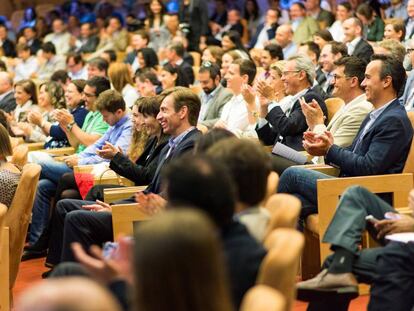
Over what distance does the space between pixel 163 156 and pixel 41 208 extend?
1.43 m

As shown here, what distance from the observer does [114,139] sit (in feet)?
20.2

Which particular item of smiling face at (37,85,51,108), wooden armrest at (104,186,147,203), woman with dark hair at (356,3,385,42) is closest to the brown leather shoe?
wooden armrest at (104,186,147,203)

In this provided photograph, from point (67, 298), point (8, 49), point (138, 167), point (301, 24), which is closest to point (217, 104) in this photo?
point (138, 167)

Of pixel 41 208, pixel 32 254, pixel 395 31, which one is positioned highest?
pixel 395 31

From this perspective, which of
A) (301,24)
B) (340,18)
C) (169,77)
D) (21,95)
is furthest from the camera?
(301,24)

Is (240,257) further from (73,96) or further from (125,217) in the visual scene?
(73,96)

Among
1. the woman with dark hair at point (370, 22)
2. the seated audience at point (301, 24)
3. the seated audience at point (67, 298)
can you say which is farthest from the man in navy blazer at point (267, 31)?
the seated audience at point (67, 298)

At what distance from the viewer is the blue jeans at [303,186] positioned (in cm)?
457

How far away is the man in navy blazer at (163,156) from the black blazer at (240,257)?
6.91 feet

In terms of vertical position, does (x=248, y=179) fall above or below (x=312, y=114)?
above

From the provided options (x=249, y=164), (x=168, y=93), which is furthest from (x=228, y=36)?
(x=249, y=164)

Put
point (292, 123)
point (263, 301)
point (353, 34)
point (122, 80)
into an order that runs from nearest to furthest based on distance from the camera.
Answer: point (263, 301), point (292, 123), point (122, 80), point (353, 34)

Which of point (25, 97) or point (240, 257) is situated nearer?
point (240, 257)

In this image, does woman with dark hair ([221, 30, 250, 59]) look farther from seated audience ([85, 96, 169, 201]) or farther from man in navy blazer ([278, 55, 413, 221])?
man in navy blazer ([278, 55, 413, 221])
